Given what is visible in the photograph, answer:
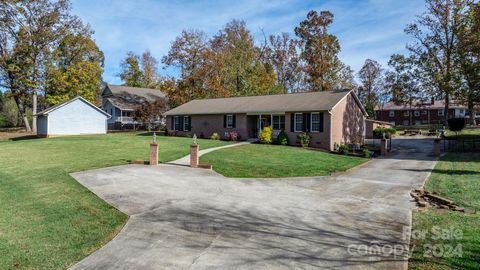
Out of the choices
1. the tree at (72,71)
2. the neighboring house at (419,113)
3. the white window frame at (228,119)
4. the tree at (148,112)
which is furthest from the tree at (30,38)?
A: the neighboring house at (419,113)

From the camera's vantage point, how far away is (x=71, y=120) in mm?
33781

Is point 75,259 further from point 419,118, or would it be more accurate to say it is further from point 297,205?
point 419,118

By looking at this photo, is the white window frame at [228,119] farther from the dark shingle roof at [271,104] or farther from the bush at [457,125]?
the bush at [457,125]

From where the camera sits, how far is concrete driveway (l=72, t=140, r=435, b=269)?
4.85m

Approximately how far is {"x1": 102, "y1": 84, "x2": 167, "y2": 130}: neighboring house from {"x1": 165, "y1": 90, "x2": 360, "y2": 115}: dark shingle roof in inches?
535

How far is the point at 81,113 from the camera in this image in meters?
34.7

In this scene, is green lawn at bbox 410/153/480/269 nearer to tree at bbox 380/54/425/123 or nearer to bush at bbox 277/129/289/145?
bush at bbox 277/129/289/145

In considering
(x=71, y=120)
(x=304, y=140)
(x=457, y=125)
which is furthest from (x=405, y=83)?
(x=71, y=120)

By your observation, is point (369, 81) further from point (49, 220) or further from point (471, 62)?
point (49, 220)

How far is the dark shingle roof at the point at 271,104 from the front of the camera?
2458cm

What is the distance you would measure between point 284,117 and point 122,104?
95.6 feet

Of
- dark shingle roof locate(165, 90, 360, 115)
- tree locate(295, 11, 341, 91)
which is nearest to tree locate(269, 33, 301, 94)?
tree locate(295, 11, 341, 91)

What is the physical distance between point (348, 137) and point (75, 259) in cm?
2414

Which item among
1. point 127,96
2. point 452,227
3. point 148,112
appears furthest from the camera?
point 127,96
